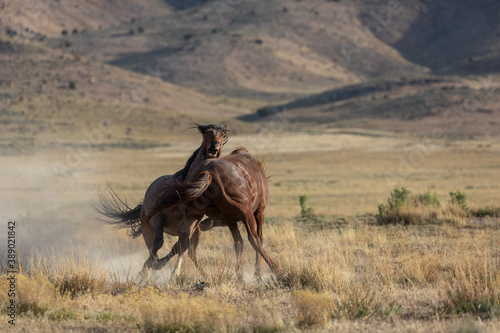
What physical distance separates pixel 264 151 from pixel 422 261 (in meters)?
40.5

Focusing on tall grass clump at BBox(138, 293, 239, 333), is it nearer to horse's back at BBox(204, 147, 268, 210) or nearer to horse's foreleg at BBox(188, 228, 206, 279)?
horse's back at BBox(204, 147, 268, 210)

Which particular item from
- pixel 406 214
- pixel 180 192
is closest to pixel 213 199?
pixel 180 192

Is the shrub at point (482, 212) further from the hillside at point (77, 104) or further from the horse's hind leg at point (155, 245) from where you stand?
the hillside at point (77, 104)

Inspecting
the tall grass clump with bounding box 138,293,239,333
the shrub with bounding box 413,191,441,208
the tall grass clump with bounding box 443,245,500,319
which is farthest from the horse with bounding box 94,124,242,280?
the shrub with bounding box 413,191,441,208

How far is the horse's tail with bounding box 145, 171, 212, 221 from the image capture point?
739 cm

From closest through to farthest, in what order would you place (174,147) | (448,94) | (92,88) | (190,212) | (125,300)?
(125,300) → (190,212) → (174,147) → (448,94) → (92,88)

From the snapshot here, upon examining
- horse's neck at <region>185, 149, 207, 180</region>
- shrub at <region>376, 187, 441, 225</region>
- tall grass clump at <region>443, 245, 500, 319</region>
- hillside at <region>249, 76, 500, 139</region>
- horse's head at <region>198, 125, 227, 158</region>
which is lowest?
tall grass clump at <region>443, 245, 500, 319</region>

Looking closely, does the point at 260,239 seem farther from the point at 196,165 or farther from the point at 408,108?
the point at 408,108

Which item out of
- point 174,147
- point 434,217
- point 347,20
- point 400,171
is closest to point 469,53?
point 347,20

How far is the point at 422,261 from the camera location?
328 inches

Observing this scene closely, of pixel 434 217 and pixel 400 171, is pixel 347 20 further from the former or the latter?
pixel 434 217

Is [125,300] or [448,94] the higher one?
[448,94]

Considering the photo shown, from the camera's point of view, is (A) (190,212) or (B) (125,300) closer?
(B) (125,300)

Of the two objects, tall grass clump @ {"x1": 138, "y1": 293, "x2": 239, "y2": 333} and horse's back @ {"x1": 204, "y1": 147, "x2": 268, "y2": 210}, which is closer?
tall grass clump @ {"x1": 138, "y1": 293, "x2": 239, "y2": 333}
